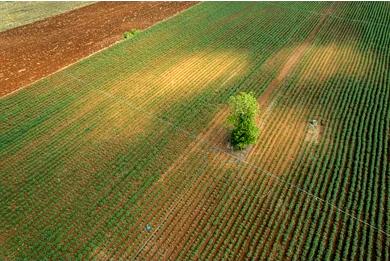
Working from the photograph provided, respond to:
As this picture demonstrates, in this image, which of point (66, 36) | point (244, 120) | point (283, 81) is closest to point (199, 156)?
point (244, 120)

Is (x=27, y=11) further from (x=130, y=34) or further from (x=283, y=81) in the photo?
(x=283, y=81)

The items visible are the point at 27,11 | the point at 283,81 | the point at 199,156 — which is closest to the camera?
the point at 199,156

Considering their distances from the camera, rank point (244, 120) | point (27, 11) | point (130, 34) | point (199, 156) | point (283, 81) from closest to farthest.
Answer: point (244, 120) < point (199, 156) < point (283, 81) < point (130, 34) < point (27, 11)

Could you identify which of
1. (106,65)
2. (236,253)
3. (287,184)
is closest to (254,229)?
(236,253)

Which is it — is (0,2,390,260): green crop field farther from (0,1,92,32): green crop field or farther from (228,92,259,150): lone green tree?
(0,1,92,32): green crop field

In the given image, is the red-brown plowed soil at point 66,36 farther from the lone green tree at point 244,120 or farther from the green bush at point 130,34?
the lone green tree at point 244,120

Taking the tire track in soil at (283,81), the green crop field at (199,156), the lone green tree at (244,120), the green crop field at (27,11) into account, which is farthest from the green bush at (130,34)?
the lone green tree at (244,120)
